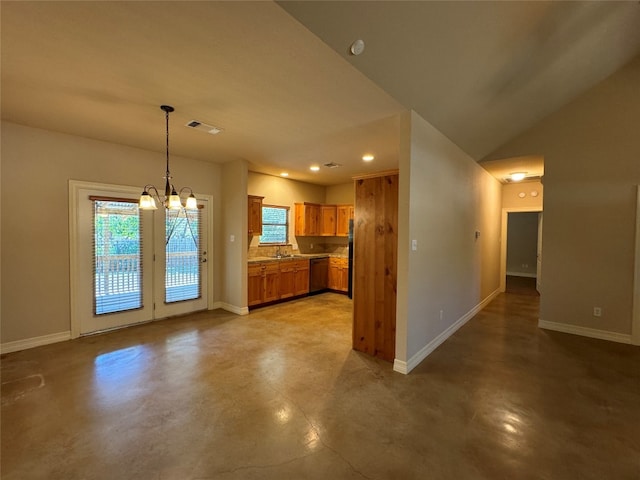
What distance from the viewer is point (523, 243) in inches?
391

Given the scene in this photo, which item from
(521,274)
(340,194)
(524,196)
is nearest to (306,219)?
(340,194)

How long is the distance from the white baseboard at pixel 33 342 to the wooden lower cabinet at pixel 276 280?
2572 mm

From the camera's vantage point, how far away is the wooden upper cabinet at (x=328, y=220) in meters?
7.50

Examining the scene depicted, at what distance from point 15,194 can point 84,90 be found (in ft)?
6.28

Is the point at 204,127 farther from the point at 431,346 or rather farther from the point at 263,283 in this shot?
the point at 431,346

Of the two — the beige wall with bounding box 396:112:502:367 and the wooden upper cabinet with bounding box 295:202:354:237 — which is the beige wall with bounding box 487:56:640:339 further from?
the wooden upper cabinet with bounding box 295:202:354:237

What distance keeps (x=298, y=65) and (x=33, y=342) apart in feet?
14.8

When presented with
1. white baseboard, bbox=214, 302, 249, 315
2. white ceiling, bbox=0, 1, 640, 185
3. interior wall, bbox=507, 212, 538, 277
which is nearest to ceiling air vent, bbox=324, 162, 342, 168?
white ceiling, bbox=0, 1, 640, 185

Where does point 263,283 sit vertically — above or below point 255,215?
below

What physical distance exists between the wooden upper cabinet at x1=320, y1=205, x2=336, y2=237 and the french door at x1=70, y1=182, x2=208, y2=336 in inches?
122

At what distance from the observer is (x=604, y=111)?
414cm

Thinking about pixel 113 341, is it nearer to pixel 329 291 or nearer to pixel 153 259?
pixel 153 259

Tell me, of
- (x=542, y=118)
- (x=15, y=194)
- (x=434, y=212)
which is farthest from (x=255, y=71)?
(x=542, y=118)

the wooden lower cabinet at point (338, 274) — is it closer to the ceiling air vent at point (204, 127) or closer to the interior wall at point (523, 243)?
the ceiling air vent at point (204, 127)
